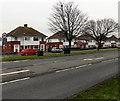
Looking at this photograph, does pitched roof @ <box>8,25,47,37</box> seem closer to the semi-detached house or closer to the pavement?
the semi-detached house

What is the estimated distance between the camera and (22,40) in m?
48.2

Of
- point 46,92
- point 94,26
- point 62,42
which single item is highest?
point 94,26

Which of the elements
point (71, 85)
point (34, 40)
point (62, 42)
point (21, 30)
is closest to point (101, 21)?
point (62, 42)

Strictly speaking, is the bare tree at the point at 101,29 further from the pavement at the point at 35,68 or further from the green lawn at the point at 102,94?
the green lawn at the point at 102,94

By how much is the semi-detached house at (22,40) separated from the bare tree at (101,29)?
16.5 m

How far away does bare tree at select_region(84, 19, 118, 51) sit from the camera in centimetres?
4869

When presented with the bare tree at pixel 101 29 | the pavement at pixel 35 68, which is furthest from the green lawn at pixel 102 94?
the bare tree at pixel 101 29

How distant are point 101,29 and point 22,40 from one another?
26.0m

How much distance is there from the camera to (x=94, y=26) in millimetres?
50812

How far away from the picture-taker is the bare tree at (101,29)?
1917 inches

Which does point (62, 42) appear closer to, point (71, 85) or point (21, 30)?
point (21, 30)

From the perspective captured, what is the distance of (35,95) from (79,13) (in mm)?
30128

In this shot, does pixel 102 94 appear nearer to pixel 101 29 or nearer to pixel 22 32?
pixel 22 32

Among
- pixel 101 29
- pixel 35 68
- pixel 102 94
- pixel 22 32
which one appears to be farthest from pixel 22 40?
pixel 102 94
